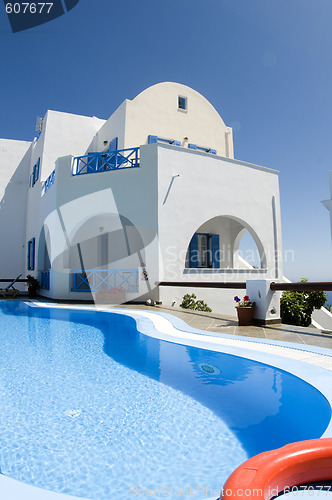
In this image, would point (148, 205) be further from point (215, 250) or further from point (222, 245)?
point (222, 245)

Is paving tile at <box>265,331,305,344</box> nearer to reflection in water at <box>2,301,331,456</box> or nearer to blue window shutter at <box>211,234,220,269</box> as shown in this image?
reflection in water at <box>2,301,331,456</box>

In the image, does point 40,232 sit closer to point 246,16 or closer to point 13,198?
point 13,198

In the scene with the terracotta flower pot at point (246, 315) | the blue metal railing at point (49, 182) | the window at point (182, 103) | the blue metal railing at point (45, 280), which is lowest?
the terracotta flower pot at point (246, 315)

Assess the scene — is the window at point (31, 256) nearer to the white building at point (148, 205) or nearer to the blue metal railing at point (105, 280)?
the white building at point (148, 205)

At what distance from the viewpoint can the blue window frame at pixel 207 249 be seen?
15328mm

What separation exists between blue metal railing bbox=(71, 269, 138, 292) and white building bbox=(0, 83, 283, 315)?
0.05 m

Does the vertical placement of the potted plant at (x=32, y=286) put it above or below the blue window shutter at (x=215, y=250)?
below

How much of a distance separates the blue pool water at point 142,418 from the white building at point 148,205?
5.73 meters

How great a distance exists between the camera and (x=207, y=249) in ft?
51.3

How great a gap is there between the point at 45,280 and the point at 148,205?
21.4ft

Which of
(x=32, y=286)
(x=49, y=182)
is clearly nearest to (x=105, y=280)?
(x=32, y=286)

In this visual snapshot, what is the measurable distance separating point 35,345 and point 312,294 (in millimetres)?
9140

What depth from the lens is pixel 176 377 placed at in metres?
3.95

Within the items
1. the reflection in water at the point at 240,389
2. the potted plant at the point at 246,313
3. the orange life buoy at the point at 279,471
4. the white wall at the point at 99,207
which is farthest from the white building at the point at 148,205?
the orange life buoy at the point at 279,471
